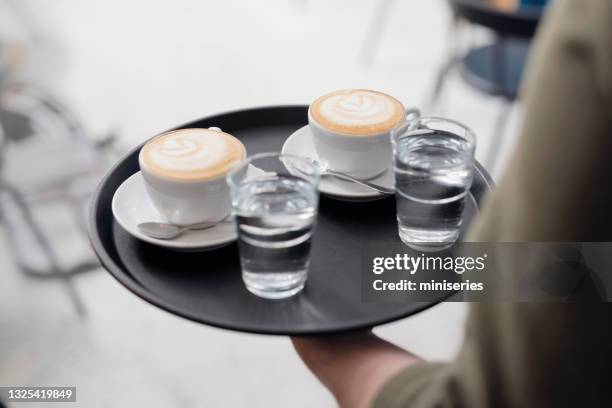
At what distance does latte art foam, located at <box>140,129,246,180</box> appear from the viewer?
0.73 meters

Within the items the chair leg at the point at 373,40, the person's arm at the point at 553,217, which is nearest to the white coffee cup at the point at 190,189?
the person's arm at the point at 553,217

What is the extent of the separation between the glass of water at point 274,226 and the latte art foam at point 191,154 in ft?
0.12

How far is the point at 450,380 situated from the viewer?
544 mm

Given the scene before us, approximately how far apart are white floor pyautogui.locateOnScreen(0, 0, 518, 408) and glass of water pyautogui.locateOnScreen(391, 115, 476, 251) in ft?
2.53

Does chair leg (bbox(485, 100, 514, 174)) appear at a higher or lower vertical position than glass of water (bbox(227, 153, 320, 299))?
lower

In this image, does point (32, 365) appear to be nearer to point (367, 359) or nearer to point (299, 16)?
point (367, 359)

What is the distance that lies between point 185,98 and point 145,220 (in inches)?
67.0

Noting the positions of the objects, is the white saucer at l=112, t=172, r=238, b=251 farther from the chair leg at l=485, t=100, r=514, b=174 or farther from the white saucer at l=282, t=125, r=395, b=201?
the chair leg at l=485, t=100, r=514, b=174

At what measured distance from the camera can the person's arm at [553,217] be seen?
422mm

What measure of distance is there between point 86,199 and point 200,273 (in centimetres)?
108

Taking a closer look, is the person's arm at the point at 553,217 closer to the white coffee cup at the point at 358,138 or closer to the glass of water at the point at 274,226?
the glass of water at the point at 274,226

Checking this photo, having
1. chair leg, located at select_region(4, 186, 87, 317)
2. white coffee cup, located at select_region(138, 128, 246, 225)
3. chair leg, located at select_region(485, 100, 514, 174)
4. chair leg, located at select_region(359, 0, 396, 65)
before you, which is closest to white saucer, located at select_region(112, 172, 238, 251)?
white coffee cup, located at select_region(138, 128, 246, 225)

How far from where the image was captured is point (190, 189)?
0.72 meters

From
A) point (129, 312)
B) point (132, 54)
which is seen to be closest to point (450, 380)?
point (129, 312)
